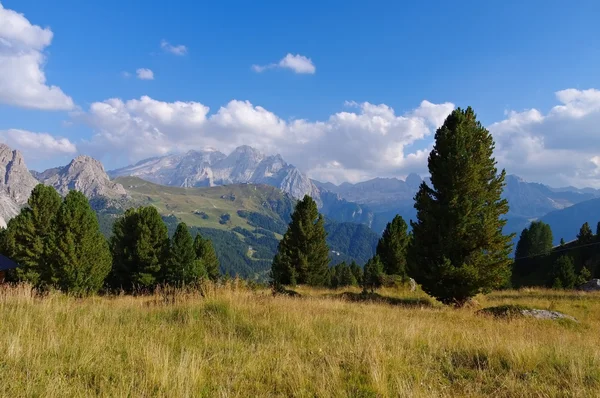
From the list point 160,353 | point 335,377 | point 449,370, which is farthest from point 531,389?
point 160,353

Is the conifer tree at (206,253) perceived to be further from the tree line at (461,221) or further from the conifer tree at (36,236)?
the tree line at (461,221)

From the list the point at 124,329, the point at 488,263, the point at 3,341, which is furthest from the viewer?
the point at 488,263

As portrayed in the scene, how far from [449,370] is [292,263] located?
34966 millimetres

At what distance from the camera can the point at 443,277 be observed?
54.2ft

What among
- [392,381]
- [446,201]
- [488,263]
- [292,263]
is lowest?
[292,263]

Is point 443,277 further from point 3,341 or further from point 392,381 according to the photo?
point 3,341

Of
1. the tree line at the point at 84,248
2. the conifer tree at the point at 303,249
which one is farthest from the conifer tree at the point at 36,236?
the conifer tree at the point at 303,249

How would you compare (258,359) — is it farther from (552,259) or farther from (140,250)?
(552,259)

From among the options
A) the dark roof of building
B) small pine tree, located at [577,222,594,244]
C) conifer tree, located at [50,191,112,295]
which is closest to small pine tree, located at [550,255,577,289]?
small pine tree, located at [577,222,594,244]

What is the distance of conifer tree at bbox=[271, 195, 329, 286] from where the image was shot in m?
38.9

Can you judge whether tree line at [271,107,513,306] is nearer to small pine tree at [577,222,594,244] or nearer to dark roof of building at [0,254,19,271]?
dark roof of building at [0,254,19,271]

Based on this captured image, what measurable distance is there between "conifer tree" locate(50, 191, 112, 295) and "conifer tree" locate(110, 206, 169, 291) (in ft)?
22.3

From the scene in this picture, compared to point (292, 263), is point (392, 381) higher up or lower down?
higher up

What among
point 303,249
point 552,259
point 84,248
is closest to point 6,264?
point 84,248
